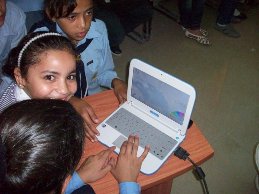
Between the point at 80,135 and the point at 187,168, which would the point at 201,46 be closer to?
the point at 187,168

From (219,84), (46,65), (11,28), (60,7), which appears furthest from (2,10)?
(219,84)

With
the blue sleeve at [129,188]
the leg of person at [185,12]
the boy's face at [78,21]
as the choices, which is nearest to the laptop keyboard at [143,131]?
the blue sleeve at [129,188]

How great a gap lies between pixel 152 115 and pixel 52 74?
39 centimetres

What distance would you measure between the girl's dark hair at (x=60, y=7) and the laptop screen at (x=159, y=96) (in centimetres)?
41

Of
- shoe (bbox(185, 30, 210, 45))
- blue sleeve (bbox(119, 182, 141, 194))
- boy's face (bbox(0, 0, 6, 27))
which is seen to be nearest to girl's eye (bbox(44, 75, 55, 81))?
blue sleeve (bbox(119, 182, 141, 194))

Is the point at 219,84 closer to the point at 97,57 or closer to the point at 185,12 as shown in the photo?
the point at 185,12

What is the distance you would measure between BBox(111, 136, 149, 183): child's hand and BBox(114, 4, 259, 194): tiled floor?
33.0 inches

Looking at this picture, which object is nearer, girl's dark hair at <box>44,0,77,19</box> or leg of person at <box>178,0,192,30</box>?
girl's dark hair at <box>44,0,77,19</box>

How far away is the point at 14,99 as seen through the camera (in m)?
1.14

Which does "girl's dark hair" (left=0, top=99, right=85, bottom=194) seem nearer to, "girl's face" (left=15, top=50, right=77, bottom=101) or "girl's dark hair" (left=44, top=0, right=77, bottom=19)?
"girl's face" (left=15, top=50, right=77, bottom=101)

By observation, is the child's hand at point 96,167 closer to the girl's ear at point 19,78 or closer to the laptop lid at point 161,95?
the laptop lid at point 161,95

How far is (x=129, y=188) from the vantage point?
94 centimetres

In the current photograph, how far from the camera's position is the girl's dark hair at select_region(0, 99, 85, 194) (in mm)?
655

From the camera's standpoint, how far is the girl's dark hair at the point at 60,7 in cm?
121
